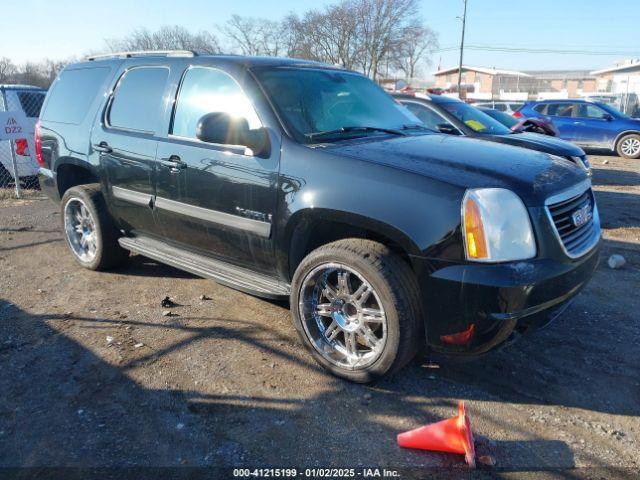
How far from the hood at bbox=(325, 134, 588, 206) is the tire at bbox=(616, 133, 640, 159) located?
13715mm

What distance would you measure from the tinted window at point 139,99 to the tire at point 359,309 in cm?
198

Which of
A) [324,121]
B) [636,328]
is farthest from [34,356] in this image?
[636,328]

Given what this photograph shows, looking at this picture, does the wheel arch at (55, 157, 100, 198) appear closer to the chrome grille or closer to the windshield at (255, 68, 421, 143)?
the windshield at (255, 68, 421, 143)

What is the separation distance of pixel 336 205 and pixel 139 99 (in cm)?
234

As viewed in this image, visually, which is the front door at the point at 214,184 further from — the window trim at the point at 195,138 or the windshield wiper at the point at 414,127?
the windshield wiper at the point at 414,127

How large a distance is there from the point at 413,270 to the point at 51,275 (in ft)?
12.6

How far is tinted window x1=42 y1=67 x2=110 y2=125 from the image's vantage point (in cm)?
487

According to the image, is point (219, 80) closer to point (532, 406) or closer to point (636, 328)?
point (532, 406)

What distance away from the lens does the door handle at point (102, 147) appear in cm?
448

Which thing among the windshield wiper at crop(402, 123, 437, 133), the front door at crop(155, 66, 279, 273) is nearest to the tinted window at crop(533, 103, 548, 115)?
the windshield wiper at crop(402, 123, 437, 133)

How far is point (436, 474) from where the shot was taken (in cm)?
238

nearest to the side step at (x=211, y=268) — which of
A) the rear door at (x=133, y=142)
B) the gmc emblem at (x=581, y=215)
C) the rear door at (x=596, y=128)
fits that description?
the rear door at (x=133, y=142)

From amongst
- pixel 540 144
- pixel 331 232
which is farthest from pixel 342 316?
pixel 540 144

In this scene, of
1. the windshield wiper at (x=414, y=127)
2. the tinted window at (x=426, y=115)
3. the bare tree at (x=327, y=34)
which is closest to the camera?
the windshield wiper at (x=414, y=127)
